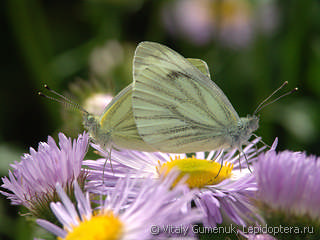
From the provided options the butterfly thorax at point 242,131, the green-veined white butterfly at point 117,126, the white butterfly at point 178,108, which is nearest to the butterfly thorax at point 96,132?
the green-veined white butterfly at point 117,126

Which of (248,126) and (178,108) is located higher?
(178,108)

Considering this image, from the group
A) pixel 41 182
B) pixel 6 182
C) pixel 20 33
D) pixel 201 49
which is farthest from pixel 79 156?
pixel 201 49

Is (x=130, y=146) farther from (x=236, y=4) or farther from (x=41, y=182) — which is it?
(x=236, y=4)

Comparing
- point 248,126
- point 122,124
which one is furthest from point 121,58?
point 248,126

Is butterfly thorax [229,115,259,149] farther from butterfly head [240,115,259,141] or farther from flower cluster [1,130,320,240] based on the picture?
flower cluster [1,130,320,240]

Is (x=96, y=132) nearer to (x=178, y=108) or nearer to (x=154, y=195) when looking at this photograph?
(x=178, y=108)
